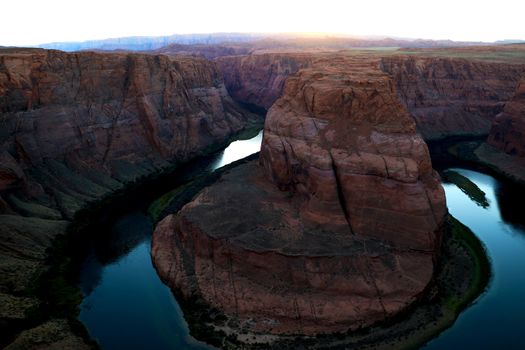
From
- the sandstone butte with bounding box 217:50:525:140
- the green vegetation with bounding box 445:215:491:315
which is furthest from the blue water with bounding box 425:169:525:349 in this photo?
the sandstone butte with bounding box 217:50:525:140

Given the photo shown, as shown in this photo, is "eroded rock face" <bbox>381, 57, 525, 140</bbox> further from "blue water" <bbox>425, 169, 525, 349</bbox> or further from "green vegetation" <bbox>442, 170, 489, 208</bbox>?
"blue water" <bbox>425, 169, 525, 349</bbox>

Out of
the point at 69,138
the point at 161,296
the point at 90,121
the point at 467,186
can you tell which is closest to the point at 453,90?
the point at 467,186

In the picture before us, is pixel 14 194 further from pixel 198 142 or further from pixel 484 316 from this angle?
pixel 484 316

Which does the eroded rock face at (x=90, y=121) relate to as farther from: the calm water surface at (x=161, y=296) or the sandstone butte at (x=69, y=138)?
the calm water surface at (x=161, y=296)

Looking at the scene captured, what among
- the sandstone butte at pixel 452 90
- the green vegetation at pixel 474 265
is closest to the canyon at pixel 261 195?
the green vegetation at pixel 474 265

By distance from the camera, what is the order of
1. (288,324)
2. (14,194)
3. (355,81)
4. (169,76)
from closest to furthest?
(288,324) < (355,81) < (14,194) < (169,76)

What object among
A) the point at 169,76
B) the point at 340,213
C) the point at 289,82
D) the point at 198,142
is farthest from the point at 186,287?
the point at 169,76

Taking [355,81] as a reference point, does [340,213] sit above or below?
below
